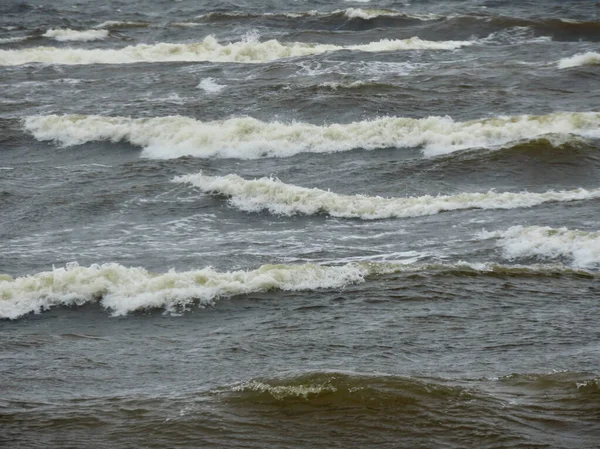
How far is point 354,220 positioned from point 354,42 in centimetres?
1947

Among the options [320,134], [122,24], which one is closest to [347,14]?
[122,24]

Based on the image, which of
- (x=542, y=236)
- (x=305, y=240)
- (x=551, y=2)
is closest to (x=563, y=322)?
(x=542, y=236)

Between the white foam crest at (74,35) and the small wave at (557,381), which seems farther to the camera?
the white foam crest at (74,35)

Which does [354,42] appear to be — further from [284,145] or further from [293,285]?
[293,285]

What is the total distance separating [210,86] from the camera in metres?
29.2

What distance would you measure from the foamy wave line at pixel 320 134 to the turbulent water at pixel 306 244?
0.21ft

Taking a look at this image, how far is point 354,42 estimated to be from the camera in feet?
118

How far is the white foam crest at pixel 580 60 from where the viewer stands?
92.4 feet

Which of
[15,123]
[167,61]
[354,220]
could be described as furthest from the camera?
[167,61]

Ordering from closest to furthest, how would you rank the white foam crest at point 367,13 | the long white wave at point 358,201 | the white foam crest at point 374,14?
the long white wave at point 358,201 → the white foam crest at point 374,14 → the white foam crest at point 367,13

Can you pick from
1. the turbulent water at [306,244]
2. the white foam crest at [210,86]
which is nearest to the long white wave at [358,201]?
the turbulent water at [306,244]

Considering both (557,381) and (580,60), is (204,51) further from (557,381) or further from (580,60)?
(557,381)

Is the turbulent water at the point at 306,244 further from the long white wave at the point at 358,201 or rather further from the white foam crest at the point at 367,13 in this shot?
the white foam crest at the point at 367,13

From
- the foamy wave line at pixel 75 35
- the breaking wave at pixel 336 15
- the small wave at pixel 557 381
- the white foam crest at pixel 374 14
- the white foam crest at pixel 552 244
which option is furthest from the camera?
the breaking wave at pixel 336 15
